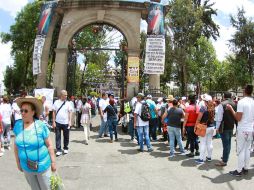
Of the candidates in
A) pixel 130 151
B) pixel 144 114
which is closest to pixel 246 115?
pixel 144 114

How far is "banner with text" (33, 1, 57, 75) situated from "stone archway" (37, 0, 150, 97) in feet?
2.07

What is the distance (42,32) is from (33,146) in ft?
53.4

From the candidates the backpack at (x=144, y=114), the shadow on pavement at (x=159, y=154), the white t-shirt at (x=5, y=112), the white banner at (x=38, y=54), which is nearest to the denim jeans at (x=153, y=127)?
the backpack at (x=144, y=114)

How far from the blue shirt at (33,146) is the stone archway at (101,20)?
14079mm

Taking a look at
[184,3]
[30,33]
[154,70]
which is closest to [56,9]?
[154,70]

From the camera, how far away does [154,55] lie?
18.4 m

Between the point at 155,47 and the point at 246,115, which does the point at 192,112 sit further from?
the point at 155,47

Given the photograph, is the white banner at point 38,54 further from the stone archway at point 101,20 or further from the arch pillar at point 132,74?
the arch pillar at point 132,74

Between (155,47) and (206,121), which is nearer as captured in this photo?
(206,121)

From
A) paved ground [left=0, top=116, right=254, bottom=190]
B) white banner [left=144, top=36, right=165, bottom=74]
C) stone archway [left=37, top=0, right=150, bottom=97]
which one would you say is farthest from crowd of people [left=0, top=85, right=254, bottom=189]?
stone archway [left=37, top=0, right=150, bottom=97]

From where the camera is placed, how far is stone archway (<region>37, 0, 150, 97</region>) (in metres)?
A: 19.3

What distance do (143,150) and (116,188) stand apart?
4.61m

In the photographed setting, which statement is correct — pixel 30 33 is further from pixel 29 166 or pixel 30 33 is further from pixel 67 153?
pixel 29 166

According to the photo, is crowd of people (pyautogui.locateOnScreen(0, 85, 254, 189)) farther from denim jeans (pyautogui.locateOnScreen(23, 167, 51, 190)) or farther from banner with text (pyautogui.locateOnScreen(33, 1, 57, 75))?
banner with text (pyautogui.locateOnScreen(33, 1, 57, 75))
